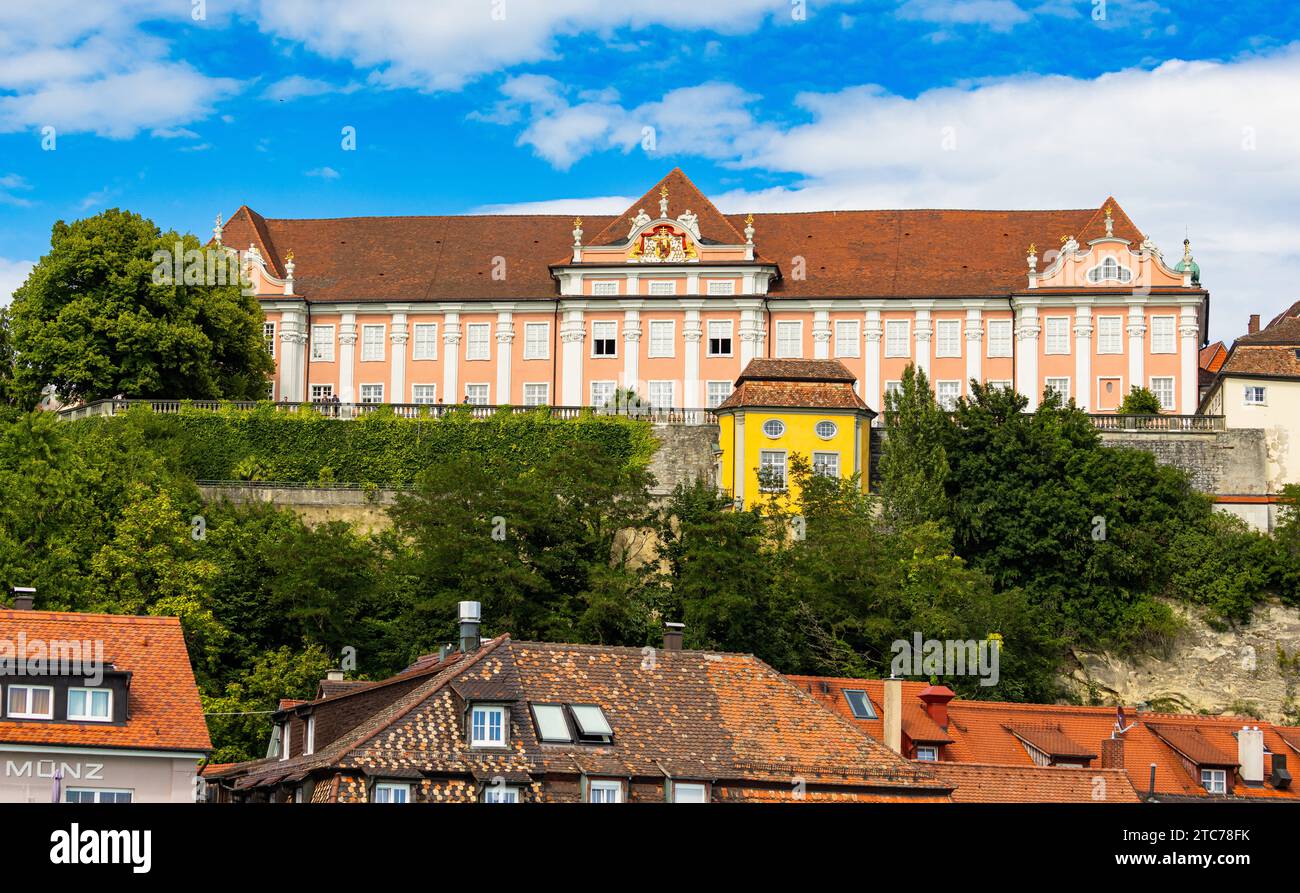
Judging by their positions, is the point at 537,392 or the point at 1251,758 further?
the point at 537,392

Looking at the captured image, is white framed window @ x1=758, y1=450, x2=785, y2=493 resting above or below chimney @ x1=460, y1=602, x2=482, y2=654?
above

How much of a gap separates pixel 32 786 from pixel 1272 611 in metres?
41.3

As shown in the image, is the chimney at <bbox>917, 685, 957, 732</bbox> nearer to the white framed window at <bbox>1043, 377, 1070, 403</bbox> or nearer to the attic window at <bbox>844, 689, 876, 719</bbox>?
the attic window at <bbox>844, 689, 876, 719</bbox>

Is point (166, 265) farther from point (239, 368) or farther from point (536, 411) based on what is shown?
point (536, 411)

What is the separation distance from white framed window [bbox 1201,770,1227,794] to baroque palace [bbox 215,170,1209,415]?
3444 cm

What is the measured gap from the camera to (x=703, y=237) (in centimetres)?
7900

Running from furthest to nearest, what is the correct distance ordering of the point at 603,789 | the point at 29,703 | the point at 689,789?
the point at 689,789 < the point at 29,703 < the point at 603,789

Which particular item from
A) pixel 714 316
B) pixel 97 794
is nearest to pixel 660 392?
pixel 714 316

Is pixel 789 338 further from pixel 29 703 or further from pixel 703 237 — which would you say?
pixel 29 703

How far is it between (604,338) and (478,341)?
5.72m

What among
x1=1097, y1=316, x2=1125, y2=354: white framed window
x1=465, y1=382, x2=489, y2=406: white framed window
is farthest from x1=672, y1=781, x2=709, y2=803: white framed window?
x1=1097, y1=316, x2=1125, y2=354: white framed window

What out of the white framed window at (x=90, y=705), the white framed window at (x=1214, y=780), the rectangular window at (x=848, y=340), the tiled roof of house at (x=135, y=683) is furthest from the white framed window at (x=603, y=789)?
the rectangular window at (x=848, y=340)

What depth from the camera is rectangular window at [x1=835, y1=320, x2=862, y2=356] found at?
78750mm

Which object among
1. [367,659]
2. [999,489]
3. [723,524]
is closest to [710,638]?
[723,524]
